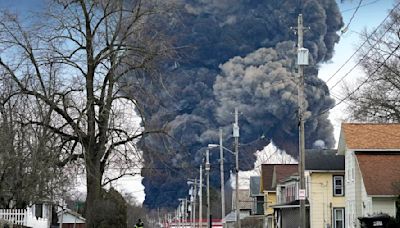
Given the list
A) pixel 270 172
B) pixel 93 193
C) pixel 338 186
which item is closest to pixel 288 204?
pixel 338 186

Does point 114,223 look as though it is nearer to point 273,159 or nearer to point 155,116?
point 155,116

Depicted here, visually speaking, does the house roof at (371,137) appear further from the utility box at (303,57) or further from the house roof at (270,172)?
the house roof at (270,172)

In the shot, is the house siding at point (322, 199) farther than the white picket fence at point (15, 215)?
Yes

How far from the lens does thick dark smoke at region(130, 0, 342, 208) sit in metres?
140

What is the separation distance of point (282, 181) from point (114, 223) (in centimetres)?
3670

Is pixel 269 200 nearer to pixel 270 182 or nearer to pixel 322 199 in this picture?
pixel 270 182

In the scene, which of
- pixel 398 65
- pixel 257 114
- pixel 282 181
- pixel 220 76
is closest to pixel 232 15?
pixel 220 76

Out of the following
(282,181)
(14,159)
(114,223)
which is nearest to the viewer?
(14,159)

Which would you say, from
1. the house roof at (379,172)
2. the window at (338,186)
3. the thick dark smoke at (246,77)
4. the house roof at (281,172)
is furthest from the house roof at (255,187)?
the house roof at (379,172)

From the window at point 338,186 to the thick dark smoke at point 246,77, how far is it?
68.4 m

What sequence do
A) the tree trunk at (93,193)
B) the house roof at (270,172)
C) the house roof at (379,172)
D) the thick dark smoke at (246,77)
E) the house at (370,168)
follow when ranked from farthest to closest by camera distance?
1. the thick dark smoke at (246,77)
2. the house roof at (270,172)
3. the house at (370,168)
4. the house roof at (379,172)
5. the tree trunk at (93,193)

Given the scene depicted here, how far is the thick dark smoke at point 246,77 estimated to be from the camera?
14025 cm

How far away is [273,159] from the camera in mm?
139375

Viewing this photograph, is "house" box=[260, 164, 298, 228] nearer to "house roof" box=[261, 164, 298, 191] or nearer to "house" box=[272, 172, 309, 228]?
"house roof" box=[261, 164, 298, 191]
